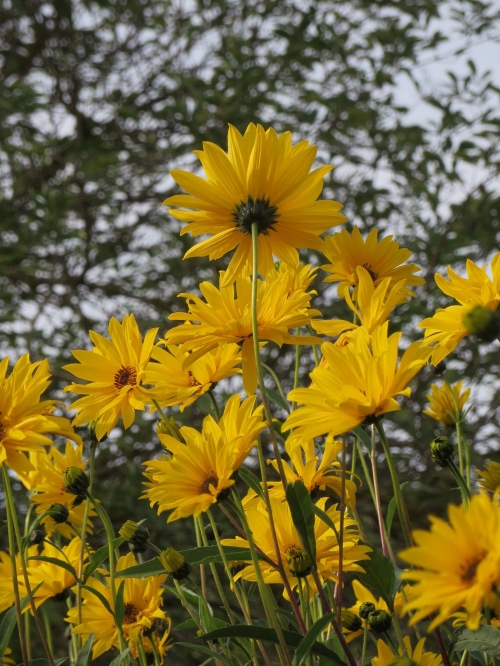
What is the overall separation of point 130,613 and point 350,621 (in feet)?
0.79

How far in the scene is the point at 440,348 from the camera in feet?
2.31

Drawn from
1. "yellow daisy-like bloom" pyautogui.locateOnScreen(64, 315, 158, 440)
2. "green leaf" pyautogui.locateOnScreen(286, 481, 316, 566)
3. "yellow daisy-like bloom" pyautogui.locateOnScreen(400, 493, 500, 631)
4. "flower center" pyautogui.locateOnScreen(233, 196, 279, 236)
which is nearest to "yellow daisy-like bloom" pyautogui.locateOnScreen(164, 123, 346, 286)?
"flower center" pyautogui.locateOnScreen(233, 196, 279, 236)

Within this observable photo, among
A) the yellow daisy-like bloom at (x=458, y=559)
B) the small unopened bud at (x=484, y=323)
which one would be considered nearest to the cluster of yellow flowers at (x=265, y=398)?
the small unopened bud at (x=484, y=323)

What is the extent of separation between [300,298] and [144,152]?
87.0 inches

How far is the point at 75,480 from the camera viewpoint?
0.82 metres

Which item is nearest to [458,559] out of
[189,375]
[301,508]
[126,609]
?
[301,508]

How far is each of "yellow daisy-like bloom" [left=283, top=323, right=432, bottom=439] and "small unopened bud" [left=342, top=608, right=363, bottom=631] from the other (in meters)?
0.35

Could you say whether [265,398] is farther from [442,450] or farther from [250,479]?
[442,450]

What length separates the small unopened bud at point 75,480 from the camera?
0.82 m

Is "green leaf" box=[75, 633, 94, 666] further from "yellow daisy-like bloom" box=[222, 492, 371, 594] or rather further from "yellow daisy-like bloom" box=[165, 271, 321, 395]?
"yellow daisy-like bloom" box=[165, 271, 321, 395]

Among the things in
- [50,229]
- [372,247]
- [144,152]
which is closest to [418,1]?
[144,152]

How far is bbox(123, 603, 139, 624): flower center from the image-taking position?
0.86m

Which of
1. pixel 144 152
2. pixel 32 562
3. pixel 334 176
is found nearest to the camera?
pixel 32 562

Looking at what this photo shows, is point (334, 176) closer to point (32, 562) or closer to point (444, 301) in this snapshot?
point (444, 301)
